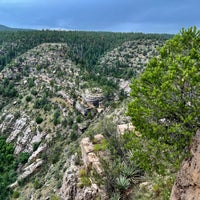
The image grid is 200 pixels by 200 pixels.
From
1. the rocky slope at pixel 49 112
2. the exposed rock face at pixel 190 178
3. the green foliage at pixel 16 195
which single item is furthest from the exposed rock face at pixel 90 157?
the green foliage at pixel 16 195

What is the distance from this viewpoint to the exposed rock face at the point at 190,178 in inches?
312

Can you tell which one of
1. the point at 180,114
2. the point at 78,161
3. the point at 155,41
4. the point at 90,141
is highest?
the point at 155,41

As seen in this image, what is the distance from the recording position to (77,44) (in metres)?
106

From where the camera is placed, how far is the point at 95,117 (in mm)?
48781

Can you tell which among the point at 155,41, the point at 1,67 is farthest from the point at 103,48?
the point at 1,67

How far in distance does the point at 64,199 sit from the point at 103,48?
312 ft

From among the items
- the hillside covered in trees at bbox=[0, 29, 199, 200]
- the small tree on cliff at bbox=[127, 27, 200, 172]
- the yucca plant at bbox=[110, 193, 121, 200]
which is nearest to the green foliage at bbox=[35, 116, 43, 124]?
the hillside covered in trees at bbox=[0, 29, 199, 200]

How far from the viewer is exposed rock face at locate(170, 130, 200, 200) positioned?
7.92 m

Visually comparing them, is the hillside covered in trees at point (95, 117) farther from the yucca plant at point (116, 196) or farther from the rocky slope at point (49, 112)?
the rocky slope at point (49, 112)

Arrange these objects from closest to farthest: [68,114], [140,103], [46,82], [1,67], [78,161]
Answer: [140,103]
[78,161]
[68,114]
[46,82]
[1,67]

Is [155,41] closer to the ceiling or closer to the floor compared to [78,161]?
closer to the ceiling

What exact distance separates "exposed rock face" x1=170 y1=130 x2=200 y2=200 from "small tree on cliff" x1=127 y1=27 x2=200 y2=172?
2.15ft

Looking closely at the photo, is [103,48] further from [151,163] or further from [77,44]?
[151,163]

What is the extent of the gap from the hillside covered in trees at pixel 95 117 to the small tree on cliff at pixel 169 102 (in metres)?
0.04
